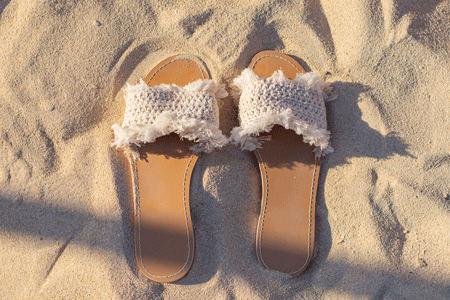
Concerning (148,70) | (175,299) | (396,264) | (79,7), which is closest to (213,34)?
(148,70)

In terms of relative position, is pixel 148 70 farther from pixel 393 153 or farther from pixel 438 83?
pixel 438 83

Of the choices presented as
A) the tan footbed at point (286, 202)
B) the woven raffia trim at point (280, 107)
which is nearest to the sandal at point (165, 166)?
the woven raffia trim at point (280, 107)

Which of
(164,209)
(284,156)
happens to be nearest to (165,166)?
(164,209)

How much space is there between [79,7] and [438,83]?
1.60 metres

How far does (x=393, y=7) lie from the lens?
1236 mm

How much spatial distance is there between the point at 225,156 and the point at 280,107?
31 centimetres

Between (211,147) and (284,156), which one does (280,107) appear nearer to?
(284,156)

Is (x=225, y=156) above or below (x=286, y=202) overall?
above

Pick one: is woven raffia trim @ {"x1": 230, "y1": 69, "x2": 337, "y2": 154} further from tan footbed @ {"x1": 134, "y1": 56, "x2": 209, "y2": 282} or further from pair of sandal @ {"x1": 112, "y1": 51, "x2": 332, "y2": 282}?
tan footbed @ {"x1": 134, "y1": 56, "x2": 209, "y2": 282}

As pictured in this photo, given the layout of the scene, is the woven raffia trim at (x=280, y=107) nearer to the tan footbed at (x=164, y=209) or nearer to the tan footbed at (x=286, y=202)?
Result: the tan footbed at (x=286, y=202)

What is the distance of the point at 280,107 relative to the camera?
1.18m

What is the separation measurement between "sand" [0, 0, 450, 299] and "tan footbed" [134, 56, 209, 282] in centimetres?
5

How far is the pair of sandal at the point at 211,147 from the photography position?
3.82ft

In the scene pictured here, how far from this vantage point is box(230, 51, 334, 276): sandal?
3.90 feet
